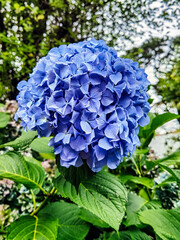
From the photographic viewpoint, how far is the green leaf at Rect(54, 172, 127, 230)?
627 millimetres

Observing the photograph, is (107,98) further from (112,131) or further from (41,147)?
(41,147)

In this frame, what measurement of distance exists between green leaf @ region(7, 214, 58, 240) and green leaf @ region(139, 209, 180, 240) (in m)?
0.33

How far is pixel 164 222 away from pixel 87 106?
529mm

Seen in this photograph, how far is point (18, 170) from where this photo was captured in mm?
792

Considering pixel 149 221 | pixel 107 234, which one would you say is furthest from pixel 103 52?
pixel 107 234

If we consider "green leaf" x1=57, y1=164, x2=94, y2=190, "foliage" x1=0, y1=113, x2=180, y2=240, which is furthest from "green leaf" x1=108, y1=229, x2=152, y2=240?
"green leaf" x1=57, y1=164, x2=94, y2=190

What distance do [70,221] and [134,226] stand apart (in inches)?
11.5

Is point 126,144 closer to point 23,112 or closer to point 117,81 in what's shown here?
point 117,81

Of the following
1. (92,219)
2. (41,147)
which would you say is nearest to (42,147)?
(41,147)

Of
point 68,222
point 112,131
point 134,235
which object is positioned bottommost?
point 68,222

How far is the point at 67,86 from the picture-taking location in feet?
1.99

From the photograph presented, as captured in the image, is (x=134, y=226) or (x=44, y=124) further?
(x=134, y=226)

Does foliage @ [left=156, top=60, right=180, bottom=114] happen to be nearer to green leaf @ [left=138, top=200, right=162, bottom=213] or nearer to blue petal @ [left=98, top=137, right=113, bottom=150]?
green leaf @ [left=138, top=200, right=162, bottom=213]

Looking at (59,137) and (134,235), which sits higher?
(59,137)
